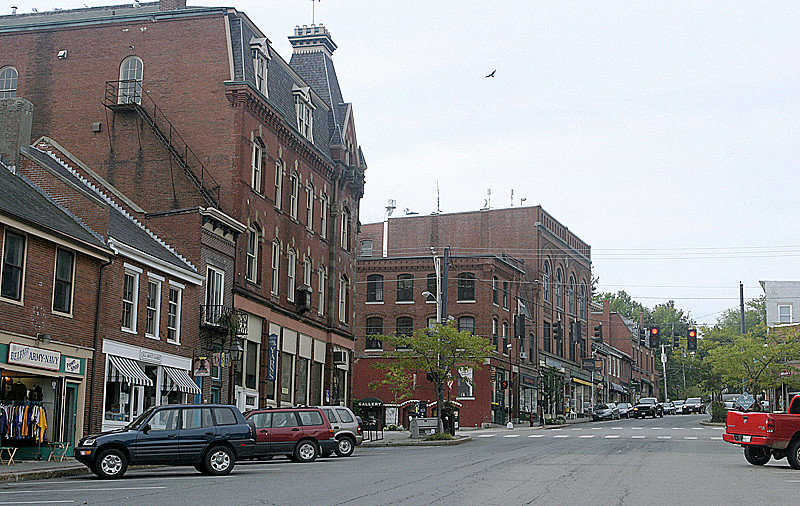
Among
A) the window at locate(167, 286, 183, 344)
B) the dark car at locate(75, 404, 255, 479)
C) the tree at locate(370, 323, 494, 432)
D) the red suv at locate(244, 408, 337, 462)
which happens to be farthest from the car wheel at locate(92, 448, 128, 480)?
the tree at locate(370, 323, 494, 432)

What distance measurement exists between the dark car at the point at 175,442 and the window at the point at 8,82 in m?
23.5

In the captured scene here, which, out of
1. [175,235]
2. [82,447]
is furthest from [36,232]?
[175,235]

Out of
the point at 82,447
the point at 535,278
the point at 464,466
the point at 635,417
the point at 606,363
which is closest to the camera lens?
the point at 82,447

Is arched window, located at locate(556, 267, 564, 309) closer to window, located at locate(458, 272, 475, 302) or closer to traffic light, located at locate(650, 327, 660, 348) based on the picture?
window, located at locate(458, 272, 475, 302)

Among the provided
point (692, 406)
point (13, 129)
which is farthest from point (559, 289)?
point (13, 129)

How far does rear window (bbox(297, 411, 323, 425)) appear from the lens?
92.8ft

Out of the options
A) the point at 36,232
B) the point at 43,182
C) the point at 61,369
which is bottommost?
the point at 61,369

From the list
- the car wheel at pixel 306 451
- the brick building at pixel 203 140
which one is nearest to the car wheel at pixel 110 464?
the car wheel at pixel 306 451

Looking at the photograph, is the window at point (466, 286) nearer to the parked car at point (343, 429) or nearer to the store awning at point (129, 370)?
the parked car at point (343, 429)

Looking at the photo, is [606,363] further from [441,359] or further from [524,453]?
[524,453]

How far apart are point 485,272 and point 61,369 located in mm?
43623

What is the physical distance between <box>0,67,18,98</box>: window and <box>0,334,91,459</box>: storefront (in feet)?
56.9

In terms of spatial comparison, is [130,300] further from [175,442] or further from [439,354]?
[439,354]

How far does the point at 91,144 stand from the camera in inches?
1522
